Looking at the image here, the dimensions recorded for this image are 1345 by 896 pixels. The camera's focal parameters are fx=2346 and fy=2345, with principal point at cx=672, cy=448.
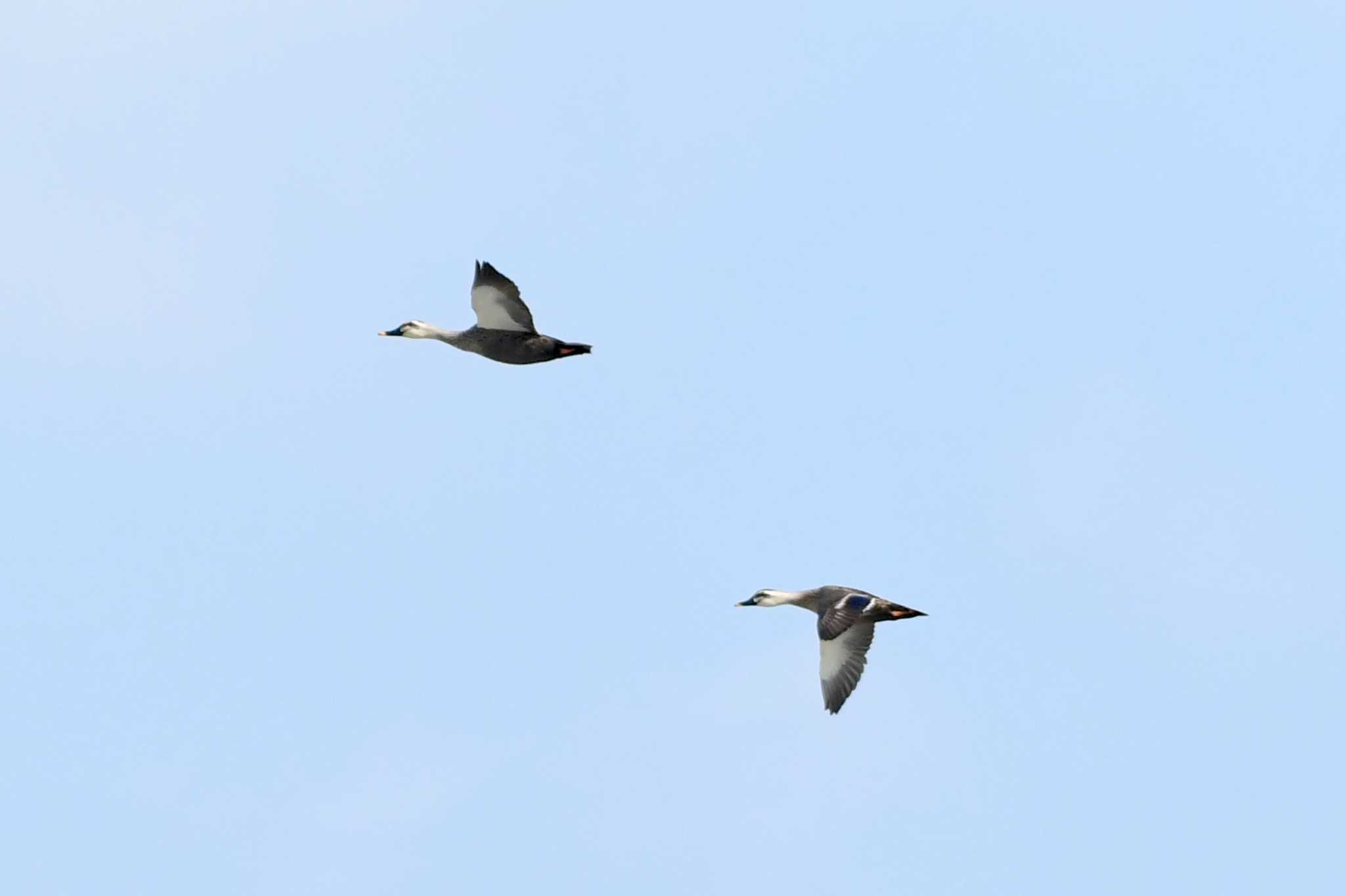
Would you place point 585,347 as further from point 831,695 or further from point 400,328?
point 831,695

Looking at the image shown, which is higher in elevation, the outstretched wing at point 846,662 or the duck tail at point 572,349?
the duck tail at point 572,349

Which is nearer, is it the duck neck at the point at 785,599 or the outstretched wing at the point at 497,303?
the outstretched wing at the point at 497,303

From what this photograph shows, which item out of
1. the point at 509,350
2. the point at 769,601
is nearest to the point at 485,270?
the point at 509,350

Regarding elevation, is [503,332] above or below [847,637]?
above

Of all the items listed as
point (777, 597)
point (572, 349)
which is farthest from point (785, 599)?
point (572, 349)

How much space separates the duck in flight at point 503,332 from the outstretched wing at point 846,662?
814 cm

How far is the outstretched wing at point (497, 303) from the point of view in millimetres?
48312

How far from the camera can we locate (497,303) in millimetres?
48844

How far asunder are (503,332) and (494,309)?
0.77 m

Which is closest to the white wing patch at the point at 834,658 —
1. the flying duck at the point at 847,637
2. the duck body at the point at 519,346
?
the flying duck at the point at 847,637

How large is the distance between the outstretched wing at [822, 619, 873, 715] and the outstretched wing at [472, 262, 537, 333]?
919 cm

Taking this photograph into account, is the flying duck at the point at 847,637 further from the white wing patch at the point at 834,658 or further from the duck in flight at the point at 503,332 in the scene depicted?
the duck in flight at the point at 503,332

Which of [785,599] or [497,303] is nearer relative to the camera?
[497,303]

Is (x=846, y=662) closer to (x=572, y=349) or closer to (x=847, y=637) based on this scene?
(x=847, y=637)
